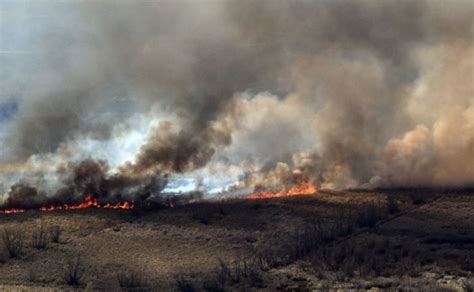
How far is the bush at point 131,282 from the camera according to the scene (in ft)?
53.5

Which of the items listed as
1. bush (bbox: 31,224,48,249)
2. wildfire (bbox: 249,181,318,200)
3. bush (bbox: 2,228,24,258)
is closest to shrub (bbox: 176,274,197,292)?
bush (bbox: 31,224,48,249)

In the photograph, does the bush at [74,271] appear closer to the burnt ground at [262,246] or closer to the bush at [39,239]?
the burnt ground at [262,246]

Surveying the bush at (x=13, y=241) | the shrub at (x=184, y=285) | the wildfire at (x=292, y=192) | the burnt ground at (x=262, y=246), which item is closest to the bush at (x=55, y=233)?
the burnt ground at (x=262, y=246)

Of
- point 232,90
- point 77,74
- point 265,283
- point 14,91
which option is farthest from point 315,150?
Result: point 14,91

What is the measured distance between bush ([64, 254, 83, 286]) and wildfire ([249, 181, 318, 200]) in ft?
25.5

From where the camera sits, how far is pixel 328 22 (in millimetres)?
29922

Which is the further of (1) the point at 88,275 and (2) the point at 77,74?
(2) the point at 77,74

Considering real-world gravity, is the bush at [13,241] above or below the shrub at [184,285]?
above

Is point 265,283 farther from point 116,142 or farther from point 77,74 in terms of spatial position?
point 116,142

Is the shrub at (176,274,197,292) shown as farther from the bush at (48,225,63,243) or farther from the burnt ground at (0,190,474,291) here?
the bush at (48,225,63,243)

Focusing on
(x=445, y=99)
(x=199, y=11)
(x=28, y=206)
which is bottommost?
(x=28, y=206)

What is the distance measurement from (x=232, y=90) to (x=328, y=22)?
4.92 meters

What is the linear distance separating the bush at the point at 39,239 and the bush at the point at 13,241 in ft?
1.04

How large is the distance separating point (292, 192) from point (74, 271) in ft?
33.2
